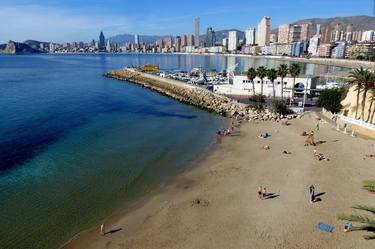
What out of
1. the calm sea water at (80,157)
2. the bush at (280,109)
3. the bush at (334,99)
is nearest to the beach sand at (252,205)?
the calm sea water at (80,157)

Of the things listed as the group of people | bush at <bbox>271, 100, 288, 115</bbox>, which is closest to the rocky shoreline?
bush at <bbox>271, 100, 288, 115</bbox>

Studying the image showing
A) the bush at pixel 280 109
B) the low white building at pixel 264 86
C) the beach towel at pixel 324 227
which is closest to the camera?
the beach towel at pixel 324 227

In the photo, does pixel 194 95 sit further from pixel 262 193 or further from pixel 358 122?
pixel 262 193

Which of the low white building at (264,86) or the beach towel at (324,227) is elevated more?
the low white building at (264,86)

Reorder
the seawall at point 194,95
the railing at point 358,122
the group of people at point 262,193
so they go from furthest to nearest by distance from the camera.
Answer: the seawall at point 194,95, the railing at point 358,122, the group of people at point 262,193

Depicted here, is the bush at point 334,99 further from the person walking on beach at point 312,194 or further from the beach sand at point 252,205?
the person walking on beach at point 312,194

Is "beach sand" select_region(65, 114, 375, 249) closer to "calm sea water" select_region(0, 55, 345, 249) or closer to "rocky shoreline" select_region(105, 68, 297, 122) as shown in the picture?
"calm sea water" select_region(0, 55, 345, 249)

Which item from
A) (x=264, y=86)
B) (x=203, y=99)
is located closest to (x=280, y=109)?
(x=264, y=86)
